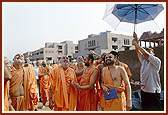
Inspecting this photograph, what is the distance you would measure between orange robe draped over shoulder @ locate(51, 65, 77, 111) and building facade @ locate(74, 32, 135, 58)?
3164 centimetres

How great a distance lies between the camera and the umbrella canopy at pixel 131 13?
390 centimetres

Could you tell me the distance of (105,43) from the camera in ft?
126

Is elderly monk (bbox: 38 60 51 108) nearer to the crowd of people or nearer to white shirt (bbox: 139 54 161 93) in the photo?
the crowd of people

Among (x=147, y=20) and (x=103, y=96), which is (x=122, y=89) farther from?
(x=147, y=20)

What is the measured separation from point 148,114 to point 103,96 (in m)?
0.86

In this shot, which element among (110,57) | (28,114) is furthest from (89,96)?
(28,114)

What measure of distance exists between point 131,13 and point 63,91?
270 cm

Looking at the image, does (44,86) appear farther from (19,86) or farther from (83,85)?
(83,85)

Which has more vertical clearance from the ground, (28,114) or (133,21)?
(133,21)

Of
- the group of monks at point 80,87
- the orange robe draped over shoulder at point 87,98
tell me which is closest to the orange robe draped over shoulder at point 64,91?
the group of monks at point 80,87

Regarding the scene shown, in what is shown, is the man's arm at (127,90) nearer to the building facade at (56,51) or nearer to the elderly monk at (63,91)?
the elderly monk at (63,91)

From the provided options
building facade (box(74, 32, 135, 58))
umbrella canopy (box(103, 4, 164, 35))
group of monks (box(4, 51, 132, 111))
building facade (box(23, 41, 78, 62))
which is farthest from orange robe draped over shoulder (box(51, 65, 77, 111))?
building facade (box(23, 41, 78, 62))

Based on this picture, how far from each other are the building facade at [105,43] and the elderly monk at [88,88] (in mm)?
31527

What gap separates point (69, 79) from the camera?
A: 3.61 m
